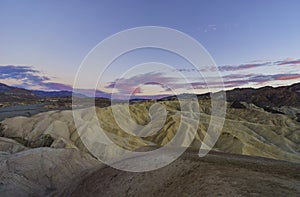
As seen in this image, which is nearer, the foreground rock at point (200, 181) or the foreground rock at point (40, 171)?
the foreground rock at point (200, 181)

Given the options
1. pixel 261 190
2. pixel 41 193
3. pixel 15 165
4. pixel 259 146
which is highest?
pixel 261 190

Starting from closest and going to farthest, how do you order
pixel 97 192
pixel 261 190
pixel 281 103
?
pixel 261 190 < pixel 97 192 < pixel 281 103

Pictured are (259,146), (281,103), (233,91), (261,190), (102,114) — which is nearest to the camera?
(261,190)

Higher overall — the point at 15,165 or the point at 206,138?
the point at 15,165

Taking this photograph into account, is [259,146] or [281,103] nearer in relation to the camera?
[259,146]

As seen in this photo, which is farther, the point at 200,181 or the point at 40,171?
the point at 40,171

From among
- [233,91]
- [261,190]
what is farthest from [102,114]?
[233,91]

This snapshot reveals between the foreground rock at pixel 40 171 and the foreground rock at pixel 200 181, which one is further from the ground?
the foreground rock at pixel 200 181

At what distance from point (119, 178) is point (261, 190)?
3458mm

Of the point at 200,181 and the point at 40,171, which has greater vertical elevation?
the point at 200,181

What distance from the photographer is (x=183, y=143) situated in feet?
94.3

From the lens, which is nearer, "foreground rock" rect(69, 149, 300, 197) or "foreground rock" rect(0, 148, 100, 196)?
"foreground rock" rect(69, 149, 300, 197)

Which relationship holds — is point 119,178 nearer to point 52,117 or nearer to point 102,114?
point 52,117

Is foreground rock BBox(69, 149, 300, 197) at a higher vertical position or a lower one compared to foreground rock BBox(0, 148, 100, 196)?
higher
